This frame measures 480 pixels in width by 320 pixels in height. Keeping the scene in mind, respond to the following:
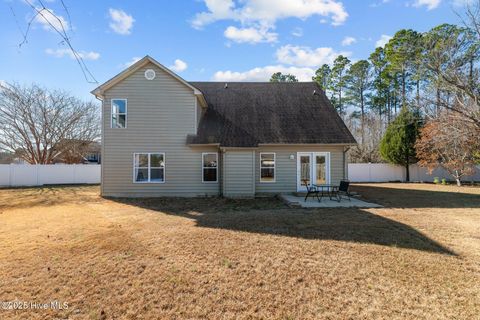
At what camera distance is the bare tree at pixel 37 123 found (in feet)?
75.0

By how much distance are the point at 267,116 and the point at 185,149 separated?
203 inches

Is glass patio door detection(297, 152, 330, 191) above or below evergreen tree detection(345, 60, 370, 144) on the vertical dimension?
below

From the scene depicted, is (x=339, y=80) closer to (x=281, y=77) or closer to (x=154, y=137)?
(x=281, y=77)

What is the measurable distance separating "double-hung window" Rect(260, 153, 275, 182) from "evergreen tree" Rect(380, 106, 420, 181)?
46.0 ft

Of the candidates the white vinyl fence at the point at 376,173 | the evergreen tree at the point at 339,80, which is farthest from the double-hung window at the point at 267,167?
the evergreen tree at the point at 339,80

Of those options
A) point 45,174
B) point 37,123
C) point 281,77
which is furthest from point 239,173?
point 281,77

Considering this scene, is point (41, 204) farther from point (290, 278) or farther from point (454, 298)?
point (454, 298)

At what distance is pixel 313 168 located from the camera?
1380cm

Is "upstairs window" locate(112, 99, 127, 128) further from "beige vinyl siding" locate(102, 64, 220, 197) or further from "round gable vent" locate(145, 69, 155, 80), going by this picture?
"round gable vent" locate(145, 69, 155, 80)

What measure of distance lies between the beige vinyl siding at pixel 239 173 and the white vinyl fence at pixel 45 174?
1370 centimetres

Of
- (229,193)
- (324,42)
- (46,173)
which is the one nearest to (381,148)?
(324,42)

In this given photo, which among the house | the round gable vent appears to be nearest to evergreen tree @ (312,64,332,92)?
the house

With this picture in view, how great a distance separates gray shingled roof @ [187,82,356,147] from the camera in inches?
531

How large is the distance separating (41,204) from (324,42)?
1938 cm
